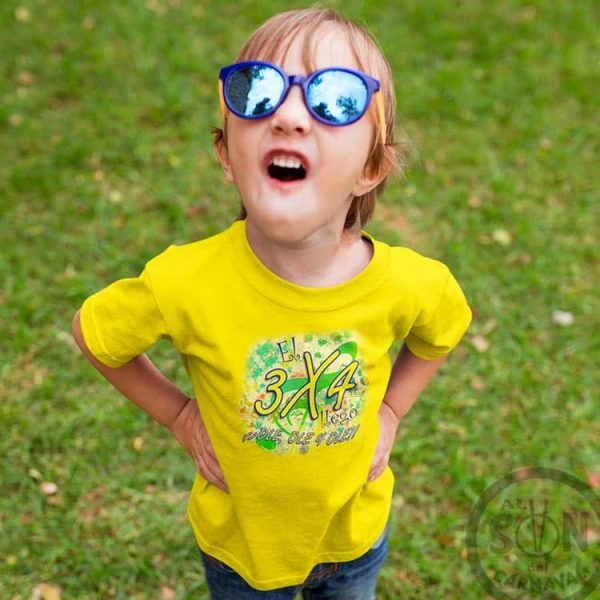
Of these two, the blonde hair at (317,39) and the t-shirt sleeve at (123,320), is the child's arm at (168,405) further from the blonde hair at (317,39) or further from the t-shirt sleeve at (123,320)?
the blonde hair at (317,39)

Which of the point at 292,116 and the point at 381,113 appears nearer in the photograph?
the point at 292,116

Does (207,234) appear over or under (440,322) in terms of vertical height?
under

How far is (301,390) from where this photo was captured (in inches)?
64.6

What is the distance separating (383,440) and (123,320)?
2.30ft

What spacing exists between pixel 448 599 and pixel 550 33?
458 centimetres

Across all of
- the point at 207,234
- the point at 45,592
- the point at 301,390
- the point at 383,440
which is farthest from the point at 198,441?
the point at 207,234

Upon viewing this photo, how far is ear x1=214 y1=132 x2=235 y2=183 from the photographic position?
1.56 meters

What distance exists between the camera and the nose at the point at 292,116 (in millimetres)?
1363

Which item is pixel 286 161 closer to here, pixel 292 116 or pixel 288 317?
pixel 292 116

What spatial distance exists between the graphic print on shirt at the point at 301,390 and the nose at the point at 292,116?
1.44 feet

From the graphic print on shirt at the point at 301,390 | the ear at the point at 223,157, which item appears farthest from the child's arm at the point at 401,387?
the ear at the point at 223,157

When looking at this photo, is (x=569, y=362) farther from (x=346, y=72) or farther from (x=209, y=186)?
(x=346, y=72)

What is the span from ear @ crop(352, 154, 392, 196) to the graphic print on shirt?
298 mm

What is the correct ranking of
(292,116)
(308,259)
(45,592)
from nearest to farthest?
(292,116)
(308,259)
(45,592)
